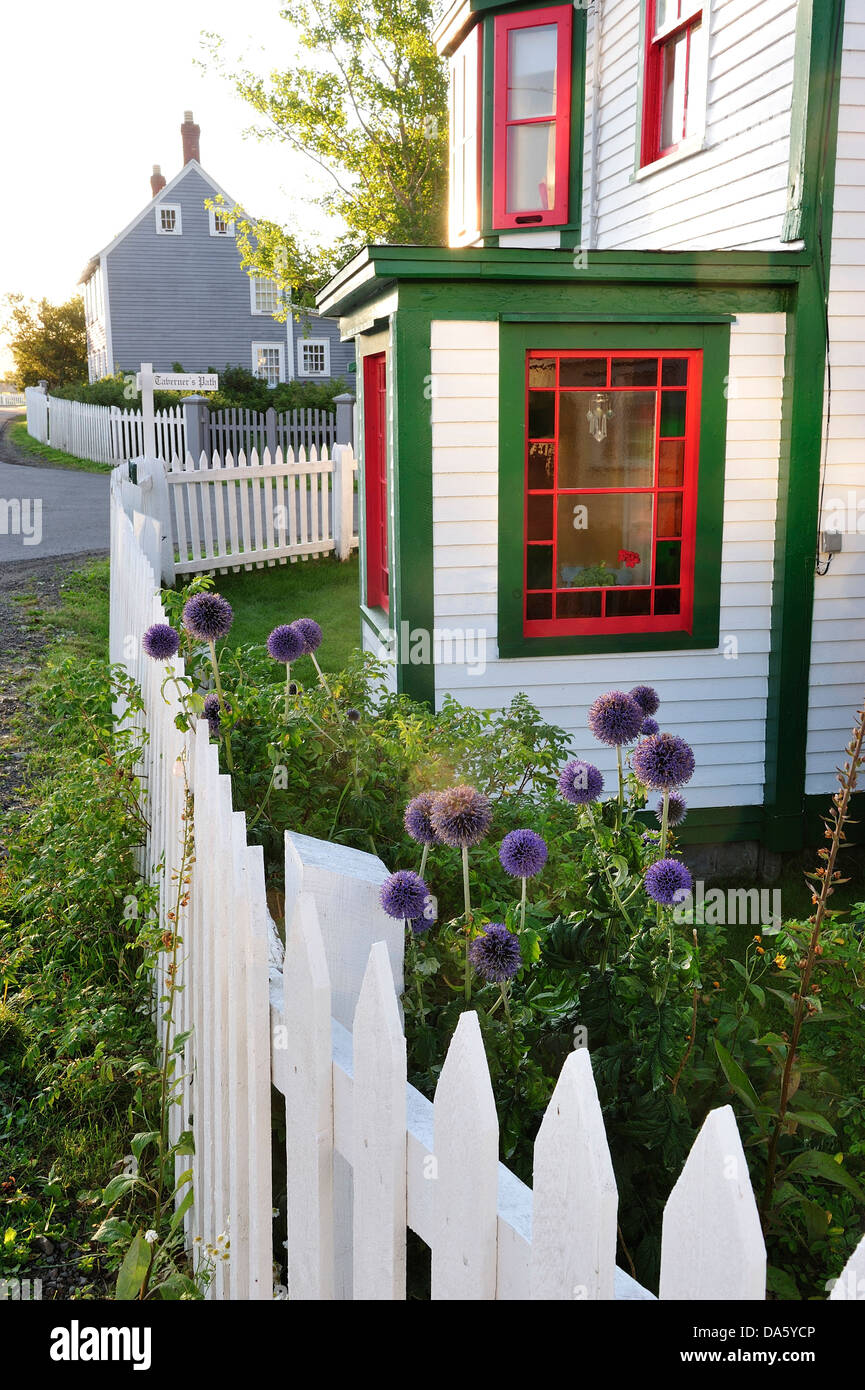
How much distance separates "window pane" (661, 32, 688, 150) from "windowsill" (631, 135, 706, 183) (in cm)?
17

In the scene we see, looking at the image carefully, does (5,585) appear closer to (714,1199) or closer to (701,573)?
(701,573)

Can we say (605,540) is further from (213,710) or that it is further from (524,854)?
(524,854)

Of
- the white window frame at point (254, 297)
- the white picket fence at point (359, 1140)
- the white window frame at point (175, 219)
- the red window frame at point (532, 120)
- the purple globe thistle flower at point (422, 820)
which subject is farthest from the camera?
the white window frame at point (254, 297)

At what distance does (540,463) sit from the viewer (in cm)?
673

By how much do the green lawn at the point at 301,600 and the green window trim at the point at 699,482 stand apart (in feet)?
11.5

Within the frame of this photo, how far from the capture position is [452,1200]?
1.56 meters

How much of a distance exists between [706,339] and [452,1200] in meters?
5.90

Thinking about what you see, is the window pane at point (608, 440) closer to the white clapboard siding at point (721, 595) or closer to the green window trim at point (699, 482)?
the green window trim at point (699, 482)

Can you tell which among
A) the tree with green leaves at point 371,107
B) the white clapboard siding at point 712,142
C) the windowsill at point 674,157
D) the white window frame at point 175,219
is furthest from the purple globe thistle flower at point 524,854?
the white window frame at point 175,219

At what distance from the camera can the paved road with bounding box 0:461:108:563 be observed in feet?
50.8

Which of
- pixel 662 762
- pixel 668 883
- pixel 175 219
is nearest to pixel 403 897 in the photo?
pixel 668 883

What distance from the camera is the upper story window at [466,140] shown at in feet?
32.7

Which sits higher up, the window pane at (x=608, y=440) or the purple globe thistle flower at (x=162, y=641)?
the window pane at (x=608, y=440)
